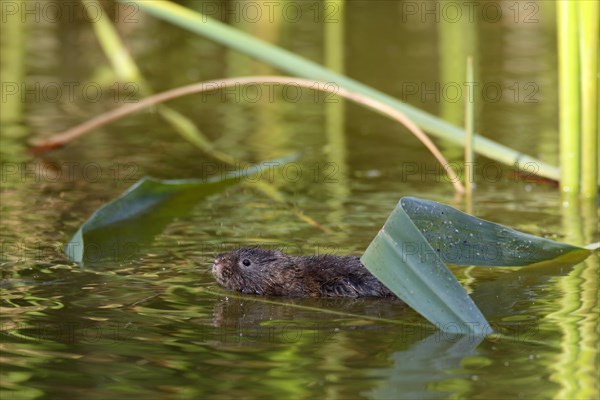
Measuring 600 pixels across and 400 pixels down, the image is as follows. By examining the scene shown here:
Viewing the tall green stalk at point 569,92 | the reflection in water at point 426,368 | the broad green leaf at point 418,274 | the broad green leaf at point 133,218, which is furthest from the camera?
the tall green stalk at point 569,92

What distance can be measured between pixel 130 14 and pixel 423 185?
9.96 metres

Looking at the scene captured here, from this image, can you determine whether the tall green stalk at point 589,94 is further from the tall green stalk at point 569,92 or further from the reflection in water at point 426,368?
the reflection in water at point 426,368

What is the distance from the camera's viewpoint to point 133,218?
7.32 metres

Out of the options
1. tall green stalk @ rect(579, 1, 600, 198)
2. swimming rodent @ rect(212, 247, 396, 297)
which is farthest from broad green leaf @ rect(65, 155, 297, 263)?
tall green stalk @ rect(579, 1, 600, 198)

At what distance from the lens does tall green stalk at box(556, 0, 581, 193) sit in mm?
7590

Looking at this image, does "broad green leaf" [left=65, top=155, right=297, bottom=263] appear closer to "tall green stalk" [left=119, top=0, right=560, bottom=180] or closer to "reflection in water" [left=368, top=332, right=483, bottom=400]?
"tall green stalk" [left=119, top=0, right=560, bottom=180]

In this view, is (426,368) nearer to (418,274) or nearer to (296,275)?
(418,274)

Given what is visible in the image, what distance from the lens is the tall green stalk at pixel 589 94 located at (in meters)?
7.62

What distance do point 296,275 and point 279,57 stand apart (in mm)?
2244

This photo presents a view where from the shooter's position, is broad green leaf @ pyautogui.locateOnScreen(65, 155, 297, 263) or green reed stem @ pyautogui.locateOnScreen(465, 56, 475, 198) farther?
green reed stem @ pyautogui.locateOnScreen(465, 56, 475, 198)

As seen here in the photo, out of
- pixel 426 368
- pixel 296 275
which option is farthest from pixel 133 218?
pixel 426 368

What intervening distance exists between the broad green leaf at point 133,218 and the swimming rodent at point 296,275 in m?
0.88

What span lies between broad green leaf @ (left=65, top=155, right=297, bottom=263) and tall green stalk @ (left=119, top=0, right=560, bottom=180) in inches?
29.4

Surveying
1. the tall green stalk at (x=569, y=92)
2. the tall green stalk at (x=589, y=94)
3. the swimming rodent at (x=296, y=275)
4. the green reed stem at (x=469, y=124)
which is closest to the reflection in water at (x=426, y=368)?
the swimming rodent at (x=296, y=275)
